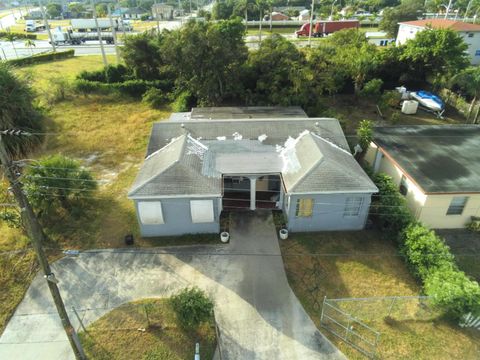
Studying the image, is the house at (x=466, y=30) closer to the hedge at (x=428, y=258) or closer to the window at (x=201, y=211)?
the hedge at (x=428, y=258)

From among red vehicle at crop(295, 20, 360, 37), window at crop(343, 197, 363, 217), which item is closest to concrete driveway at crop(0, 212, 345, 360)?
window at crop(343, 197, 363, 217)

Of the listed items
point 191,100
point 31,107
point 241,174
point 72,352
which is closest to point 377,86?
point 191,100

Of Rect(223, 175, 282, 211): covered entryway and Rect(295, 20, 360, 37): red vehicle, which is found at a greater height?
Rect(295, 20, 360, 37): red vehicle

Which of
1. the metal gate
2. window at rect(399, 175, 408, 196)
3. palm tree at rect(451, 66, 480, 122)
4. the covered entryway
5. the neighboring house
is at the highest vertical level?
palm tree at rect(451, 66, 480, 122)

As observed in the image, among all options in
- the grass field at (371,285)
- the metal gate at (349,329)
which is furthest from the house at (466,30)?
the metal gate at (349,329)

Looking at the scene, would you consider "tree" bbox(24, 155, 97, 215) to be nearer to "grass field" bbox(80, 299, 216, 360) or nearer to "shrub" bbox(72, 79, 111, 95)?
"grass field" bbox(80, 299, 216, 360)
